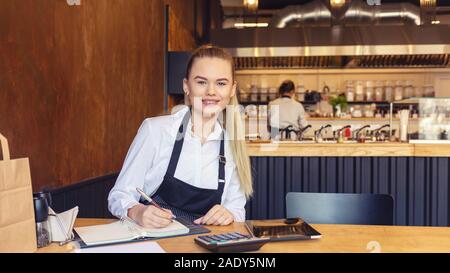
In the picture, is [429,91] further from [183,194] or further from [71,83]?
[183,194]

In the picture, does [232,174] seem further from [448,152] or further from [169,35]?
[169,35]

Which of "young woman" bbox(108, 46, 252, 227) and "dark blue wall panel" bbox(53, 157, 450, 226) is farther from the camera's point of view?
"dark blue wall panel" bbox(53, 157, 450, 226)

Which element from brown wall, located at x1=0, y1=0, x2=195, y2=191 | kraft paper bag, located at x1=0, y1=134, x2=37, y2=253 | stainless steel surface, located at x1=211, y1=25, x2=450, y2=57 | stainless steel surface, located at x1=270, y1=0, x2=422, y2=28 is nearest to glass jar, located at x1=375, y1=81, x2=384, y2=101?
stainless steel surface, located at x1=270, y1=0, x2=422, y2=28

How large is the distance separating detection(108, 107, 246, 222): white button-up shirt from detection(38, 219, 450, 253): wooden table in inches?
11.4

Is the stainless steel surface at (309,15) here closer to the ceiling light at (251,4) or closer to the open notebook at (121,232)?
the ceiling light at (251,4)

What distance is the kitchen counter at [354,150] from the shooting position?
3336 mm

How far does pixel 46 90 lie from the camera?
1.93 metres

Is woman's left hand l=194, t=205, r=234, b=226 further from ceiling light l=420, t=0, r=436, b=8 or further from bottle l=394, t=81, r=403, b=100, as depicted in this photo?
bottle l=394, t=81, r=403, b=100

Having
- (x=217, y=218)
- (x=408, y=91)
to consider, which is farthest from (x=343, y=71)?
(x=217, y=218)

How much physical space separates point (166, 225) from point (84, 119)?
131 cm

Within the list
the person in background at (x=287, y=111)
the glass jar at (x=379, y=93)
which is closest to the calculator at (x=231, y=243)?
the person in background at (x=287, y=111)

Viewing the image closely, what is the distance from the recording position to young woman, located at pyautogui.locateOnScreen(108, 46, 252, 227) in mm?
1557

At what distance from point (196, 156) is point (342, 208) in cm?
59
